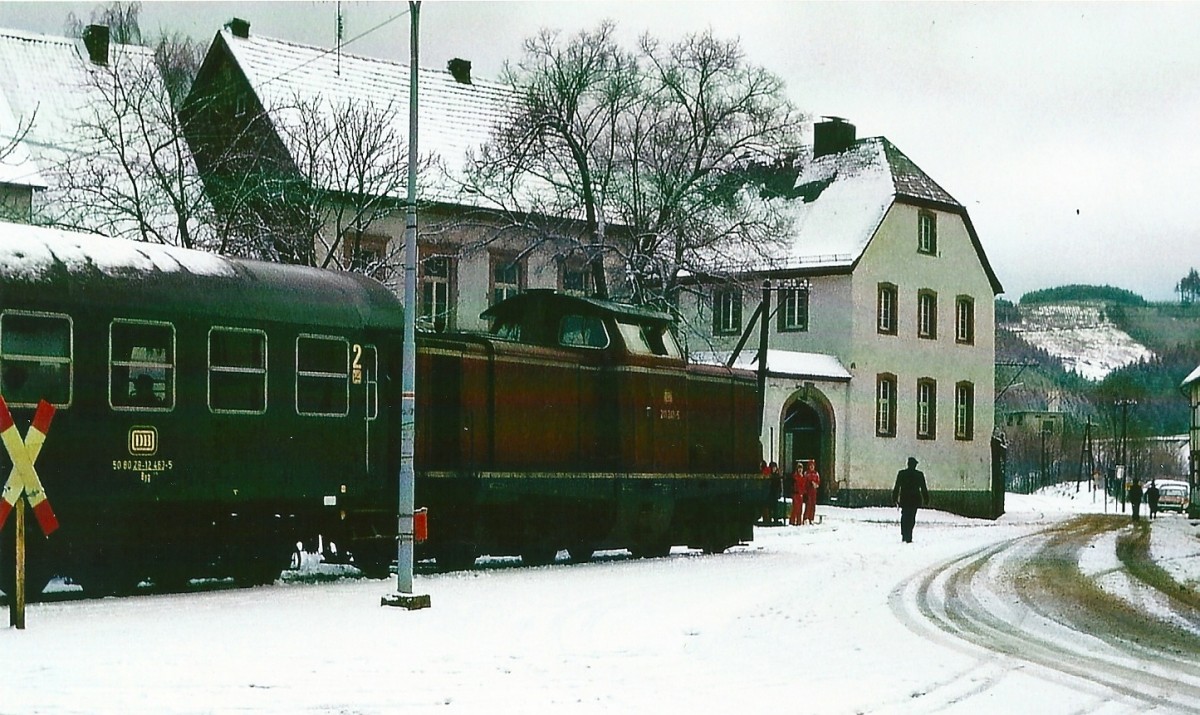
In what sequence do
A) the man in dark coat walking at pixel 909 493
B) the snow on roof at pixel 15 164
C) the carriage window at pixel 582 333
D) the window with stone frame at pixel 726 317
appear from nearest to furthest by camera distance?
the carriage window at pixel 582 333 → the man in dark coat walking at pixel 909 493 → the snow on roof at pixel 15 164 → the window with stone frame at pixel 726 317

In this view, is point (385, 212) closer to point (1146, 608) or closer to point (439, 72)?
point (439, 72)

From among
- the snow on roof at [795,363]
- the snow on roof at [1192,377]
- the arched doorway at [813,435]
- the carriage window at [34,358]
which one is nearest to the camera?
the carriage window at [34,358]

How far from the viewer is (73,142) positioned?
34875mm

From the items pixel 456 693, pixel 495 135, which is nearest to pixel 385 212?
pixel 495 135

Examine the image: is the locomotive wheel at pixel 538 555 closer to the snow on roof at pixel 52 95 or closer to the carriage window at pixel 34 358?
the carriage window at pixel 34 358

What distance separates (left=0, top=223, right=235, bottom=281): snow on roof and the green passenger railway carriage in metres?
0.03

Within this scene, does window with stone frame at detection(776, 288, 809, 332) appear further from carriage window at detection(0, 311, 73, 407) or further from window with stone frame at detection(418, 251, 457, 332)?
carriage window at detection(0, 311, 73, 407)

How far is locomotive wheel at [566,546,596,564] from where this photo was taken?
23.1 metres

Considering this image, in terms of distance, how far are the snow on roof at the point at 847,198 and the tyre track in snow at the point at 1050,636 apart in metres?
27.1

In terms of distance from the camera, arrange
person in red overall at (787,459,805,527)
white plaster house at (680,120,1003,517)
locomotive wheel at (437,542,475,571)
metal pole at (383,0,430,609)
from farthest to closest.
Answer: white plaster house at (680,120,1003,517) → person in red overall at (787,459,805,527) → locomotive wheel at (437,542,475,571) → metal pole at (383,0,430,609)

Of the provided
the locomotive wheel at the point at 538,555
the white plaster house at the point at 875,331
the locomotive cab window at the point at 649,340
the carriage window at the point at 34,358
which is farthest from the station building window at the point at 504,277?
the carriage window at the point at 34,358

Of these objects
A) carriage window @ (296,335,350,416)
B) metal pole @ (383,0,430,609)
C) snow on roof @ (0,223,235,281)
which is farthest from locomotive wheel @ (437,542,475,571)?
snow on roof @ (0,223,235,281)

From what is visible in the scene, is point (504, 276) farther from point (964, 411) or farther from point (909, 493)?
point (964, 411)

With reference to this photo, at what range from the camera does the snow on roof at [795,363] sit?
45031 millimetres
